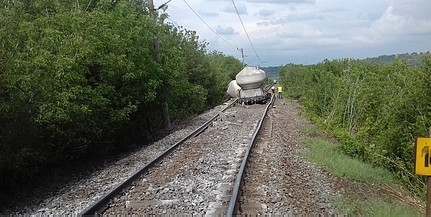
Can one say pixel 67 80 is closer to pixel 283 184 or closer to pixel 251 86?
pixel 283 184

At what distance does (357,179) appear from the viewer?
1234 centimetres

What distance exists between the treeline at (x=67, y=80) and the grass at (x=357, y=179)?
670 centimetres

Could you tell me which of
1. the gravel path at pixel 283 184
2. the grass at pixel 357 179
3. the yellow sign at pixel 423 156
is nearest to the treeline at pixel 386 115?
the grass at pixel 357 179

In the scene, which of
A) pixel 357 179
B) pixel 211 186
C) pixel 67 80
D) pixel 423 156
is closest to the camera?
pixel 423 156

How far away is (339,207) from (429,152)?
3.91 meters

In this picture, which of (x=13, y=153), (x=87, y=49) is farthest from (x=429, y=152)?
(x=87, y=49)

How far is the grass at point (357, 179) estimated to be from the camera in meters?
8.95

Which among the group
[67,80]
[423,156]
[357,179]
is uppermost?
[67,80]

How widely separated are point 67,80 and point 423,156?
9.85 metres

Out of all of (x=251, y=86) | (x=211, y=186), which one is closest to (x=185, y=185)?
(x=211, y=186)

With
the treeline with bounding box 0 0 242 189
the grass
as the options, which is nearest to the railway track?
the grass

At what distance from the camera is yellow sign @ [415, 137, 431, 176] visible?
5.27 m

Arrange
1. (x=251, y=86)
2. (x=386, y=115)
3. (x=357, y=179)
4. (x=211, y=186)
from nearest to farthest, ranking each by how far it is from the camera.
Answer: (x=211, y=186), (x=357, y=179), (x=386, y=115), (x=251, y=86)

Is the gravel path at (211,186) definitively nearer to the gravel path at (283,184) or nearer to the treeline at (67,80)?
the gravel path at (283,184)
